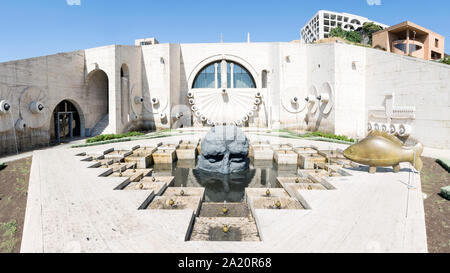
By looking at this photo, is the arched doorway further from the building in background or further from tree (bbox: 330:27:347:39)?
tree (bbox: 330:27:347:39)

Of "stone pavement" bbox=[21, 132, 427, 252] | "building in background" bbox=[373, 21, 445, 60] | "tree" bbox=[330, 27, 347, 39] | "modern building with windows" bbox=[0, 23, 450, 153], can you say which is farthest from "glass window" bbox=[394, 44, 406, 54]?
"stone pavement" bbox=[21, 132, 427, 252]

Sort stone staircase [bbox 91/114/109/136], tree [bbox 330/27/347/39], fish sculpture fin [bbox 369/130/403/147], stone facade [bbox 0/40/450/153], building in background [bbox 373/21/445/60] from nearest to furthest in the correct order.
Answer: fish sculpture fin [bbox 369/130/403/147] → stone facade [bbox 0/40/450/153] → stone staircase [bbox 91/114/109/136] → building in background [bbox 373/21/445/60] → tree [bbox 330/27/347/39]

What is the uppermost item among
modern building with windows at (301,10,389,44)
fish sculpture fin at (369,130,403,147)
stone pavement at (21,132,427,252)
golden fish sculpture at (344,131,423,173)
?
modern building with windows at (301,10,389,44)

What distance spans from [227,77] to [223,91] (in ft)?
7.14

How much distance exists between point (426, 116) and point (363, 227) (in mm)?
10998

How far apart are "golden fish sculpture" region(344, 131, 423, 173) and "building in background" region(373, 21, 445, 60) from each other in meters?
26.1

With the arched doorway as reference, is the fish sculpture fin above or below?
below

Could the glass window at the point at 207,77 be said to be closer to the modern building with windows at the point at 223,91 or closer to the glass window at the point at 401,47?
the modern building with windows at the point at 223,91

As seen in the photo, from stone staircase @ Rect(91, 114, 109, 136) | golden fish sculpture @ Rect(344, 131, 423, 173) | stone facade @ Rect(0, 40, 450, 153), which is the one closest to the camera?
golden fish sculpture @ Rect(344, 131, 423, 173)

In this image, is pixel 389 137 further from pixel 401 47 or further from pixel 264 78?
pixel 401 47

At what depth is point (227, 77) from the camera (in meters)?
22.2

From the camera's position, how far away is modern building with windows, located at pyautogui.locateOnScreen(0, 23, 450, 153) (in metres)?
11.7

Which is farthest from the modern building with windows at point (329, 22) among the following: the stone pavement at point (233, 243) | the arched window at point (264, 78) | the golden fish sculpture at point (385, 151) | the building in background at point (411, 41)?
the stone pavement at point (233, 243)
